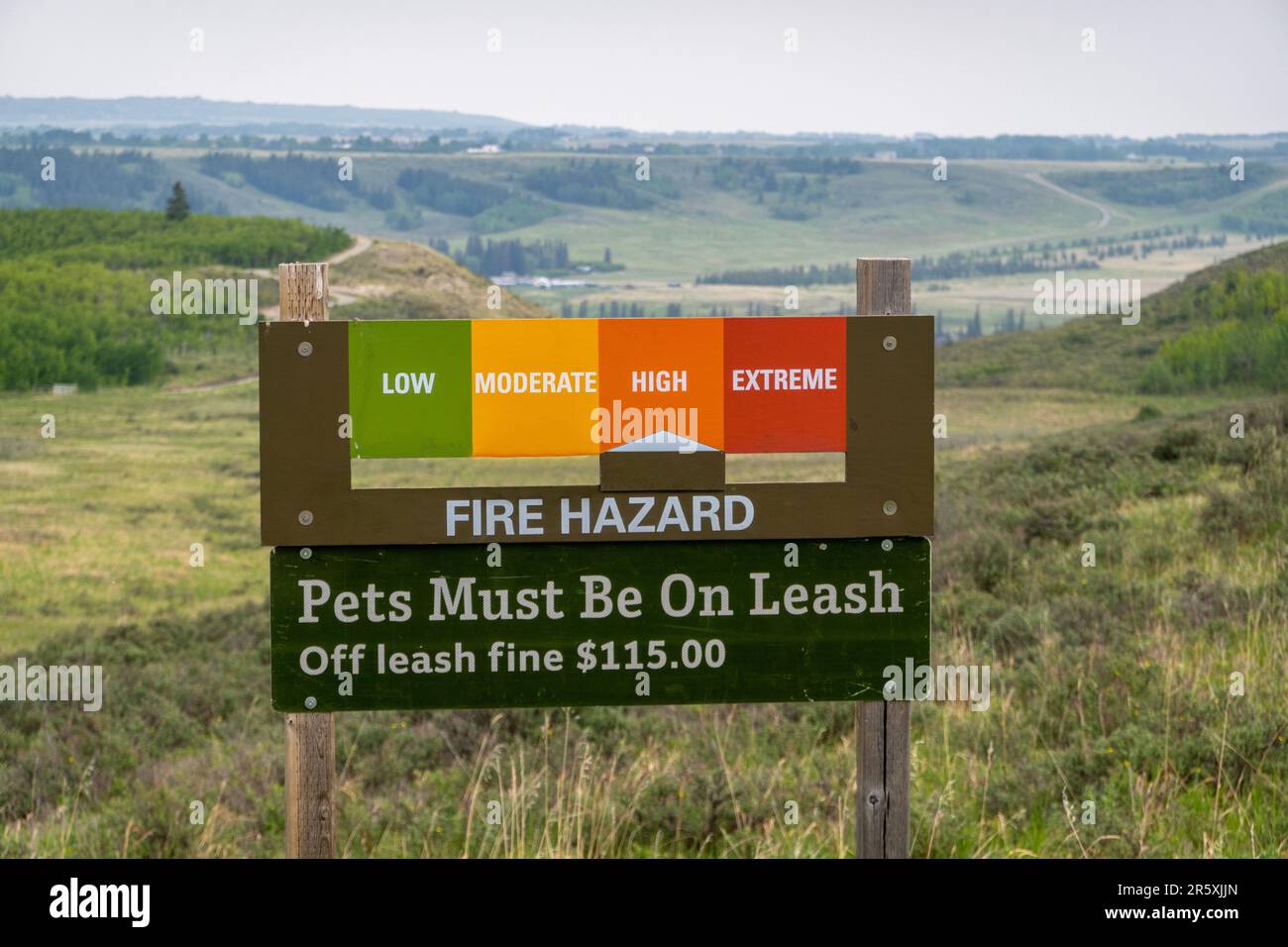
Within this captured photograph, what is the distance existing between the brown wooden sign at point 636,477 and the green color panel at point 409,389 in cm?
2

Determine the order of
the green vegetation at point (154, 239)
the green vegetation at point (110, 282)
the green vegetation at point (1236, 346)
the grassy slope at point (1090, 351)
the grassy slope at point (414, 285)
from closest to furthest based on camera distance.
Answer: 1. the green vegetation at point (1236, 346)
2. the grassy slope at point (1090, 351)
3. the green vegetation at point (110, 282)
4. the grassy slope at point (414, 285)
5. the green vegetation at point (154, 239)

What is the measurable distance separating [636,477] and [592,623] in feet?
1.60

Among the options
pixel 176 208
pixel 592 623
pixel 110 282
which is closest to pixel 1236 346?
pixel 592 623

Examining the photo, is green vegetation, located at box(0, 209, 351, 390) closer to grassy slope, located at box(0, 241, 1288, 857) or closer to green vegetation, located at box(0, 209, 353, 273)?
green vegetation, located at box(0, 209, 353, 273)

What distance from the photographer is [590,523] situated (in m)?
4.45

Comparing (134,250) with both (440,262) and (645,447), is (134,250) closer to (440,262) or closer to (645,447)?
(440,262)

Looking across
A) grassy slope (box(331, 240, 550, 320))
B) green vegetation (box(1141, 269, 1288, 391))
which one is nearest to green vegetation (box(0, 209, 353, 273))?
grassy slope (box(331, 240, 550, 320))

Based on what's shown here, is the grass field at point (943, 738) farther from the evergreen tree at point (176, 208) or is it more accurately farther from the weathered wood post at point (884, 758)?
the evergreen tree at point (176, 208)

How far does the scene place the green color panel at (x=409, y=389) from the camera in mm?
4395

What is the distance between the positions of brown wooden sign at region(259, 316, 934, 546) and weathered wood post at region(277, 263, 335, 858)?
0.09m

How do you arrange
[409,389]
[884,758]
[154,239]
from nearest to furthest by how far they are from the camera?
[409,389]
[884,758]
[154,239]

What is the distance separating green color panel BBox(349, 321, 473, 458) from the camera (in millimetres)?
4395

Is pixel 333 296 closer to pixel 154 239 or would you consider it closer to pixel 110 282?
pixel 110 282

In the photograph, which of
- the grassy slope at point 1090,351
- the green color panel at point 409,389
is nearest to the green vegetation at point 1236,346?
the grassy slope at point 1090,351
